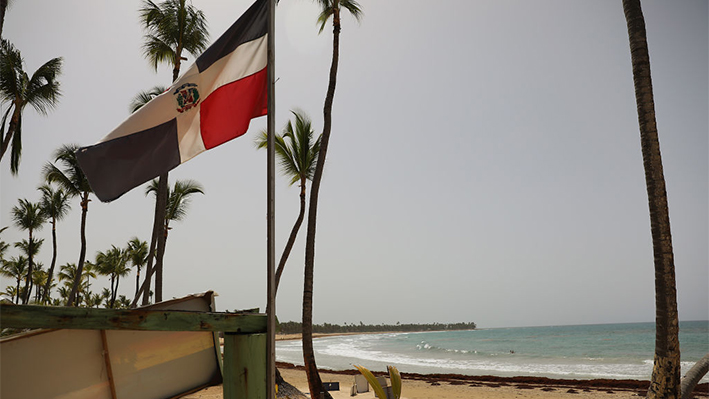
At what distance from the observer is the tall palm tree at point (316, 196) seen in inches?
423

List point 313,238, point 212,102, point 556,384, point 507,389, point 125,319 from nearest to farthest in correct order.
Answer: point 125,319, point 212,102, point 313,238, point 507,389, point 556,384

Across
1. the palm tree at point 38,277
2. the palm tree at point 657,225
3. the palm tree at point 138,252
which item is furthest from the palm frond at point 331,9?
the palm tree at point 38,277

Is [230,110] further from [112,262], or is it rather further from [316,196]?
[112,262]

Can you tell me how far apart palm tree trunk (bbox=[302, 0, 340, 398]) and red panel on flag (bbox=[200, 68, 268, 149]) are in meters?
7.14

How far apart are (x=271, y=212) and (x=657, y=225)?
5.35 meters

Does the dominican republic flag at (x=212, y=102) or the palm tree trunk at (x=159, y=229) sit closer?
the dominican republic flag at (x=212, y=102)

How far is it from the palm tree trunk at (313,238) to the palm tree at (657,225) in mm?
6512

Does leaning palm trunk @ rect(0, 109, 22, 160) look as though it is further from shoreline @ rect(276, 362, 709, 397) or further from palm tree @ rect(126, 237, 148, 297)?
palm tree @ rect(126, 237, 148, 297)

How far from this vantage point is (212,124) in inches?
149

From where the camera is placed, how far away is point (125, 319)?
2.80 metres

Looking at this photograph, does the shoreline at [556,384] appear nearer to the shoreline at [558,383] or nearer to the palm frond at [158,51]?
the shoreline at [558,383]

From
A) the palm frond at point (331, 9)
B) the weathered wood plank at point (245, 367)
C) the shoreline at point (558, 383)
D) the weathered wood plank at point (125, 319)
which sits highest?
the palm frond at point (331, 9)

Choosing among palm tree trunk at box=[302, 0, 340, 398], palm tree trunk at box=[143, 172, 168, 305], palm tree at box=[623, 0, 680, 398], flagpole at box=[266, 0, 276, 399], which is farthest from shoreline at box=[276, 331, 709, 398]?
flagpole at box=[266, 0, 276, 399]

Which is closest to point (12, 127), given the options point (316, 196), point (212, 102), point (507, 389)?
point (316, 196)
